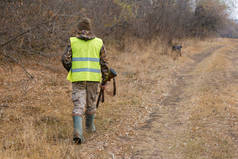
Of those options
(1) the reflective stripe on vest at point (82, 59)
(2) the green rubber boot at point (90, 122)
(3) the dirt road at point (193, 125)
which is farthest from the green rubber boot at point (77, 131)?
(3) the dirt road at point (193, 125)

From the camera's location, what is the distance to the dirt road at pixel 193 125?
4.99m

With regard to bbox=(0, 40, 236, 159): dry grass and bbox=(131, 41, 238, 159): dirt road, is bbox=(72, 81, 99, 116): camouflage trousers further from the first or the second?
bbox=(131, 41, 238, 159): dirt road

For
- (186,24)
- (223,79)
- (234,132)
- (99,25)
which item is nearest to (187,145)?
(234,132)

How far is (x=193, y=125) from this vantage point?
6402mm

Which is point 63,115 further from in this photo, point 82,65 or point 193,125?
point 193,125

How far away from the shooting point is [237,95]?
895cm

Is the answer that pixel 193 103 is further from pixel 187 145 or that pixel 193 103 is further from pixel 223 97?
pixel 187 145

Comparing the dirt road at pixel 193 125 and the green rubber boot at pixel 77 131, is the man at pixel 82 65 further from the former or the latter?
the dirt road at pixel 193 125

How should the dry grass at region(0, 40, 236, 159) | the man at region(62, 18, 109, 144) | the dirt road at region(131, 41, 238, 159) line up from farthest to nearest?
the man at region(62, 18, 109, 144)
the dirt road at region(131, 41, 238, 159)
the dry grass at region(0, 40, 236, 159)

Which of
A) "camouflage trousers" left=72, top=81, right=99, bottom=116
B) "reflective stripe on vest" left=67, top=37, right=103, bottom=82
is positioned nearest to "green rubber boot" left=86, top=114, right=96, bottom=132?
"camouflage trousers" left=72, top=81, right=99, bottom=116

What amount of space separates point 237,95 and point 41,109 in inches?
214

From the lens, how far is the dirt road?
4.99m

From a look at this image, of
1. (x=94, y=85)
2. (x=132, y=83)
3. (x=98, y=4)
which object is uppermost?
(x=98, y=4)

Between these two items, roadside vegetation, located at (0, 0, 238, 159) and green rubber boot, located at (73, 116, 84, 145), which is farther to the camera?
roadside vegetation, located at (0, 0, 238, 159)
